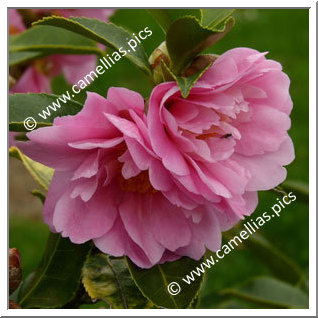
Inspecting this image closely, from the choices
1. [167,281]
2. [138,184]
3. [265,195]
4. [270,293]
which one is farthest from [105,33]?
[265,195]

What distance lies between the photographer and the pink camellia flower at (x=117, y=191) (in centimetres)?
66

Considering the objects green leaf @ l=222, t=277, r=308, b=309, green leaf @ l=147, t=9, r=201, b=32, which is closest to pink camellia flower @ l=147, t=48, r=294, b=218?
green leaf @ l=147, t=9, r=201, b=32

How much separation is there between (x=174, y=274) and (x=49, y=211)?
160mm

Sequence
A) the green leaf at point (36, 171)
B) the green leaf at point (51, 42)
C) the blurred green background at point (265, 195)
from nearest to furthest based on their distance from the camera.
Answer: the green leaf at point (36, 171)
the green leaf at point (51, 42)
the blurred green background at point (265, 195)

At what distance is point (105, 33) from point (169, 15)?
0.08 metres

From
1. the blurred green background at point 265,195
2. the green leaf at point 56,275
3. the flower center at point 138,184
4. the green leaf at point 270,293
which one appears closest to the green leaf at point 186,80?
the flower center at point 138,184

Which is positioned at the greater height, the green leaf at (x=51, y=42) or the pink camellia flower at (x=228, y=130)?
the green leaf at (x=51, y=42)

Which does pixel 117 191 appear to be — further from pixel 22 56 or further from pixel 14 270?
pixel 22 56

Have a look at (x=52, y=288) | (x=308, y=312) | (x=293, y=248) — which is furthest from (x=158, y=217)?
(x=293, y=248)

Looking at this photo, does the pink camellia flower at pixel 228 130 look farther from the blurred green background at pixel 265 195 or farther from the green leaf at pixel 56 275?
the blurred green background at pixel 265 195

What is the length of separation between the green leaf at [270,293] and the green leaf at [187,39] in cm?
60

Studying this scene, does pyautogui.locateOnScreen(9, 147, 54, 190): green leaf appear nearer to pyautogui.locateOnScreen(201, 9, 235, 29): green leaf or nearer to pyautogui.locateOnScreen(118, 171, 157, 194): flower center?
pyautogui.locateOnScreen(118, 171, 157, 194): flower center

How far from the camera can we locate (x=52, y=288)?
84cm
